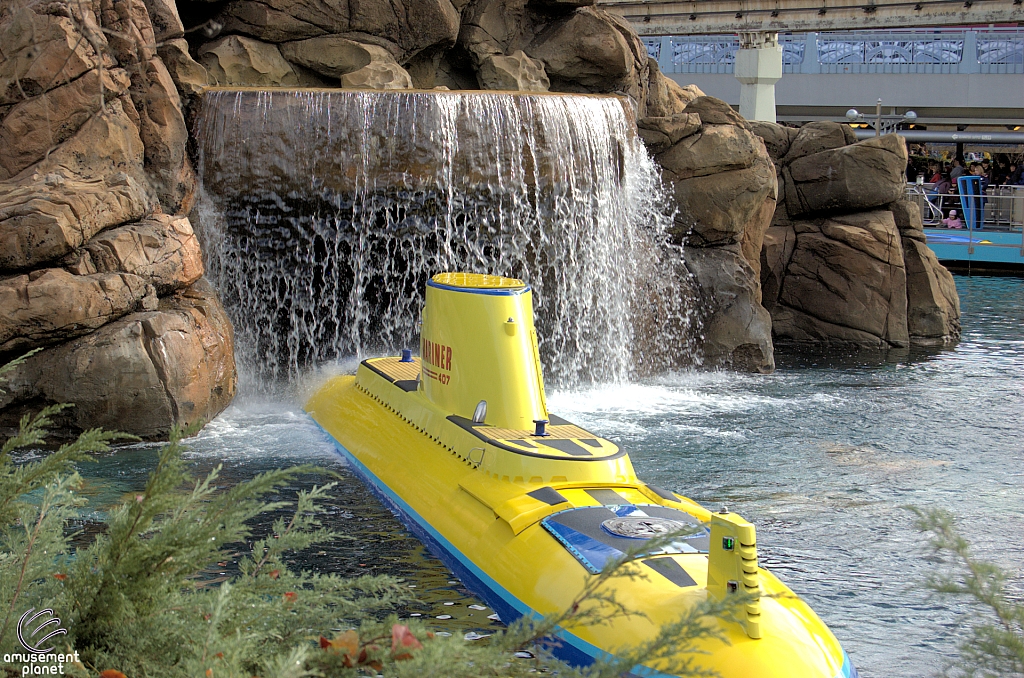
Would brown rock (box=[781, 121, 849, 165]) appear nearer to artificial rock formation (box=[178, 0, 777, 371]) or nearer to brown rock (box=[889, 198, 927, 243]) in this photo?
brown rock (box=[889, 198, 927, 243])

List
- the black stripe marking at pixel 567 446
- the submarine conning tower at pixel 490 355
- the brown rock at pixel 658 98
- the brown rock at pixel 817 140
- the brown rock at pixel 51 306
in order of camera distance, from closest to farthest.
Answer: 1. the black stripe marking at pixel 567 446
2. the submarine conning tower at pixel 490 355
3. the brown rock at pixel 51 306
4. the brown rock at pixel 658 98
5. the brown rock at pixel 817 140

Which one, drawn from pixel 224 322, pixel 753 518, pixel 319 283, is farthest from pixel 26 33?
pixel 753 518

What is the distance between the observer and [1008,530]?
9.29m

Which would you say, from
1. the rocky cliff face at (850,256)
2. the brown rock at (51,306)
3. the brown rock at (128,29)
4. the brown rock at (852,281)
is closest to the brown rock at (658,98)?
the rocky cliff face at (850,256)

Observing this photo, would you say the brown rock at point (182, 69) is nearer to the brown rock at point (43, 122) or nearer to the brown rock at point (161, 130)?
the brown rock at point (161, 130)

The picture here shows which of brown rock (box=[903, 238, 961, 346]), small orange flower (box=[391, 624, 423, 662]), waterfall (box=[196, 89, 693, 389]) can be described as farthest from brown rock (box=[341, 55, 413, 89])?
small orange flower (box=[391, 624, 423, 662])

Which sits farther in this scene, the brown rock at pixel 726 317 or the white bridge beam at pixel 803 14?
the white bridge beam at pixel 803 14

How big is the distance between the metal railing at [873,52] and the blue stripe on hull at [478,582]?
3643 cm

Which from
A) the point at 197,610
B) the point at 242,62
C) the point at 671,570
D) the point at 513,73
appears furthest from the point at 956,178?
the point at 197,610

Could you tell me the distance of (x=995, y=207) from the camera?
29297mm

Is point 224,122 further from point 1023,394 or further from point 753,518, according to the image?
point 1023,394

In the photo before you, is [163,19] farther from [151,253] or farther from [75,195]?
[151,253]

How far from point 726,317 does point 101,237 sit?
10.0 m

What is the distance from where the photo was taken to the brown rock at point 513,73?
1758 centimetres
